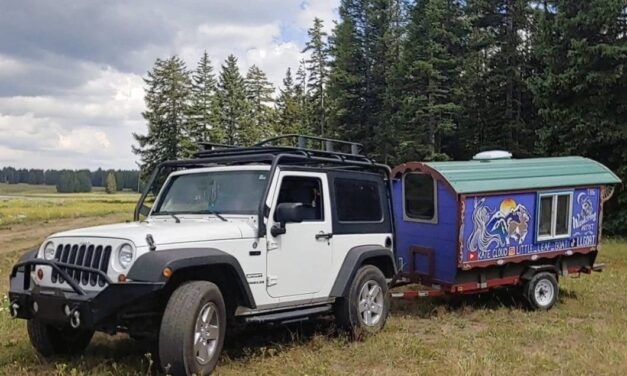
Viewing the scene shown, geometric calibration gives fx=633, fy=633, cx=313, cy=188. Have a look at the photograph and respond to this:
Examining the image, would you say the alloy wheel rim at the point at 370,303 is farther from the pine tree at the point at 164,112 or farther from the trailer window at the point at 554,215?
the pine tree at the point at 164,112

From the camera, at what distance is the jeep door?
677 centimetres

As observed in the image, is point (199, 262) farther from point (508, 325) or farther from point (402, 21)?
point (402, 21)

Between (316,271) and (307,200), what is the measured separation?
842mm

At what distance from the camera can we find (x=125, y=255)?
18.4 ft

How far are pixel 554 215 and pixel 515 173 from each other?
105 centimetres

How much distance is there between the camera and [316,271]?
732cm

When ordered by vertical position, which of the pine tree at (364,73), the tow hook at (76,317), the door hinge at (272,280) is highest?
the pine tree at (364,73)

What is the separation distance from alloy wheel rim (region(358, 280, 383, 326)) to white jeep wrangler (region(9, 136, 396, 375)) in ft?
0.05

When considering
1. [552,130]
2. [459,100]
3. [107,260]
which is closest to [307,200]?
[107,260]

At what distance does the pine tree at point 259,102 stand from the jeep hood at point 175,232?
5282 centimetres

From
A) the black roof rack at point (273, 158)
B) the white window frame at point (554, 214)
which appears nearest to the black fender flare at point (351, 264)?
the black roof rack at point (273, 158)

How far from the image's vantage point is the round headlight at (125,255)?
555 centimetres

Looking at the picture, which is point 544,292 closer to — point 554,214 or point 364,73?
point 554,214

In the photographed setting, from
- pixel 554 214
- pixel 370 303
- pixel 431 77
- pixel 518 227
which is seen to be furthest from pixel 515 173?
pixel 431 77
